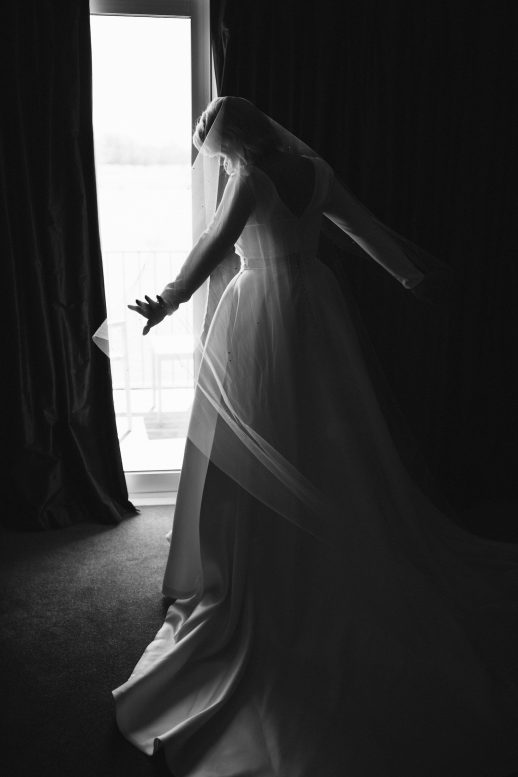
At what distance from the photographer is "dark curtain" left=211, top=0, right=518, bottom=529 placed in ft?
8.05

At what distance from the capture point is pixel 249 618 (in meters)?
1.62

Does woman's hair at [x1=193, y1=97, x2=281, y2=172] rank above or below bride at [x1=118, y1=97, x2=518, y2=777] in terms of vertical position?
above

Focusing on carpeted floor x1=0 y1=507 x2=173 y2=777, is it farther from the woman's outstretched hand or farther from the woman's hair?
the woman's hair

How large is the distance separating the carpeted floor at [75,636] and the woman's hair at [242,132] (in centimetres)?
138

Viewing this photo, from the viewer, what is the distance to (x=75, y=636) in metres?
1.90

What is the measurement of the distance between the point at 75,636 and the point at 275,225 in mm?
1311

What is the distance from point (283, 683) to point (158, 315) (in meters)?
0.92

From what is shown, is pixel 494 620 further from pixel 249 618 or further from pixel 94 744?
pixel 94 744

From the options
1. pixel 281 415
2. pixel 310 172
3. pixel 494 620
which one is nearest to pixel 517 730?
pixel 494 620

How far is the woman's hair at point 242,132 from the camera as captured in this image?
164 centimetres

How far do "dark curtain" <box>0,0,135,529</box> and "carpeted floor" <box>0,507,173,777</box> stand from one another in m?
0.20

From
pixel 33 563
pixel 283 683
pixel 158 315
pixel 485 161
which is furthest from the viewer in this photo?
pixel 485 161

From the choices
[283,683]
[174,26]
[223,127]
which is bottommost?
[283,683]

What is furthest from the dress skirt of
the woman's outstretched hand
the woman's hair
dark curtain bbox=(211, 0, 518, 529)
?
dark curtain bbox=(211, 0, 518, 529)
